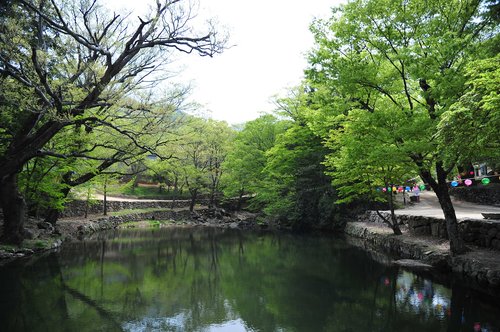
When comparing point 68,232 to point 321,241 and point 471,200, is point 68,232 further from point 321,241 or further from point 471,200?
point 471,200

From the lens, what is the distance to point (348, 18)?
9.87 metres

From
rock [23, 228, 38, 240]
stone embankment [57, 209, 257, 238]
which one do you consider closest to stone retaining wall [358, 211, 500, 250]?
stone embankment [57, 209, 257, 238]

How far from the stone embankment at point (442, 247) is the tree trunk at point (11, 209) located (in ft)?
44.4

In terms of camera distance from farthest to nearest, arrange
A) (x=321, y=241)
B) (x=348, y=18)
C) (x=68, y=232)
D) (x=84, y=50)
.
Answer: (x=68, y=232) < (x=321, y=241) < (x=84, y=50) < (x=348, y=18)

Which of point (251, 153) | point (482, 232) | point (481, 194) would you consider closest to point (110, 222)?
point (251, 153)

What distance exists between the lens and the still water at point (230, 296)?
6.52 metres

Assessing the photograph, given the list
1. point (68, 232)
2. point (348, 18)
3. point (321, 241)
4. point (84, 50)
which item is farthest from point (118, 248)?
→ point (348, 18)

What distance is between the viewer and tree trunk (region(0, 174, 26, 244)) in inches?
477

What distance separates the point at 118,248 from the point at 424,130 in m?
13.6

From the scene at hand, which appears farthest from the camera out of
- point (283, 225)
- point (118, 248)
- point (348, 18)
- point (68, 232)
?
point (283, 225)

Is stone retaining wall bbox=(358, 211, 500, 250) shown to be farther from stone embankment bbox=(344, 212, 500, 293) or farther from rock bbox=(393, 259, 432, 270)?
rock bbox=(393, 259, 432, 270)

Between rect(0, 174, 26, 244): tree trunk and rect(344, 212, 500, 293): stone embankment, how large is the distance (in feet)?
44.4

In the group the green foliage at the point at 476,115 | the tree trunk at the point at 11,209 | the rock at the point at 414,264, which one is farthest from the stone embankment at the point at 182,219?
the green foliage at the point at 476,115

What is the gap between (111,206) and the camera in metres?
28.6
